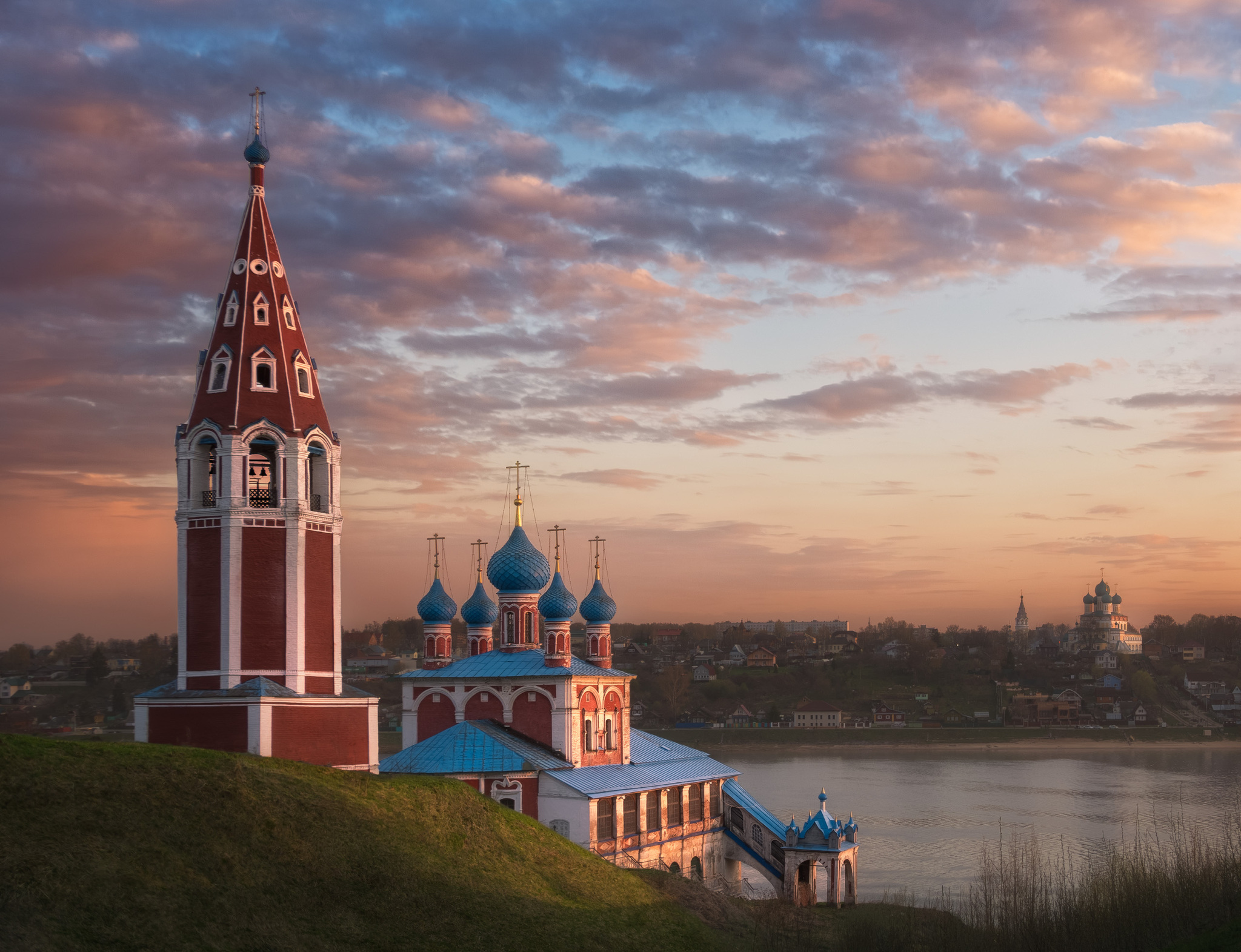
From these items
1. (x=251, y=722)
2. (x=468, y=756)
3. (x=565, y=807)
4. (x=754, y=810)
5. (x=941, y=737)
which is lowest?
(x=941, y=737)

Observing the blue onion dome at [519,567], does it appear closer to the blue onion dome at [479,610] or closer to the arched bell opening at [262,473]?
the blue onion dome at [479,610]

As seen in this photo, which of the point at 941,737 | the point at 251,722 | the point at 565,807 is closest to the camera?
the point at 251,722

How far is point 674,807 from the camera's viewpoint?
3372cm

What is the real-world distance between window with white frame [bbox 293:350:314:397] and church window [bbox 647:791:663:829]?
13.4 meters

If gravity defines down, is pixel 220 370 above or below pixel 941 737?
above

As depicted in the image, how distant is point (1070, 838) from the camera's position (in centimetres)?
4559

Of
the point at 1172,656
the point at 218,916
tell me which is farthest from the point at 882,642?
the point at 218,916

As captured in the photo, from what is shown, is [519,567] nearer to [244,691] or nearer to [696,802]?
[696,802]

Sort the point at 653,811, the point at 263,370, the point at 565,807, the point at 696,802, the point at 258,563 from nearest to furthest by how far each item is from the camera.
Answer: the point at 258,563
the point at 263,370
the point at 565,807
the point at 653,811
the point at 696,802

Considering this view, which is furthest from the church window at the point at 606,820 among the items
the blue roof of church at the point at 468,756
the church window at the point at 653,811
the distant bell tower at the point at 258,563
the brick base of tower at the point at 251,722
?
the brick base of tower at the point at 251,722

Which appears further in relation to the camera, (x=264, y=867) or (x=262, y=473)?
(x=262, y=473)

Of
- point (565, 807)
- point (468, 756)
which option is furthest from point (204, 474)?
point (565, 807)

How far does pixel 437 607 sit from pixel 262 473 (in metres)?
13.8

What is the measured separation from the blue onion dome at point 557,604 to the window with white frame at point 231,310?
12.1 m
